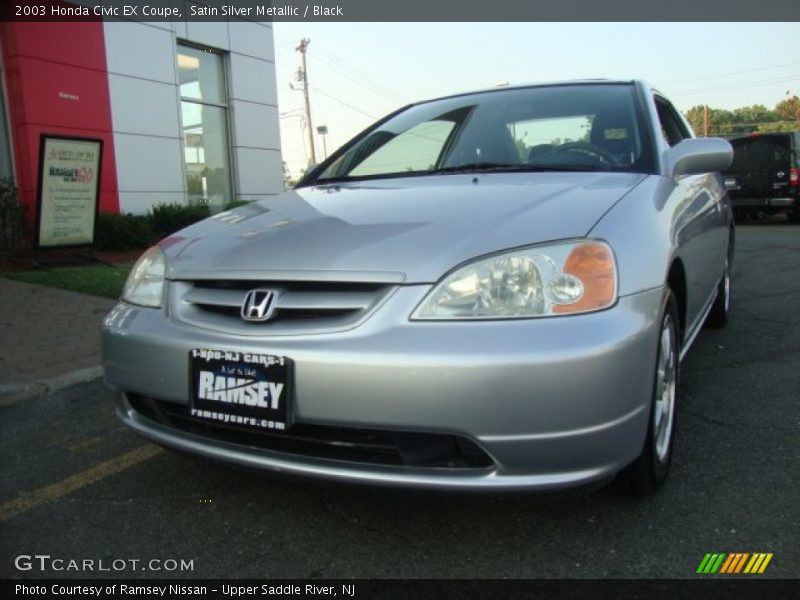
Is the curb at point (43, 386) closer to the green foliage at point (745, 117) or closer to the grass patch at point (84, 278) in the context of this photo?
the grass patch at point (84, 278)

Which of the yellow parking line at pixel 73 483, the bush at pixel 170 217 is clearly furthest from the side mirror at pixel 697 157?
the bush at pixel 170 217

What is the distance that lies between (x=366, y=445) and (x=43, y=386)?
107 inches

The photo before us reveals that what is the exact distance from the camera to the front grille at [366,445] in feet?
6.07

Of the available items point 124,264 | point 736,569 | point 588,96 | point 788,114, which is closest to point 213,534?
point 736,569

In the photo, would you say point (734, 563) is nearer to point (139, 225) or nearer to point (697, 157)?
point (697, 157)

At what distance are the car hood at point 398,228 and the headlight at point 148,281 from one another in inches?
2.2

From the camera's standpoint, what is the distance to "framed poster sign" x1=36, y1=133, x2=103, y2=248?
8.02 metres

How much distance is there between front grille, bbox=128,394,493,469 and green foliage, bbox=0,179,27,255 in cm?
782

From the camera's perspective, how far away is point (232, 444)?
2061 mm

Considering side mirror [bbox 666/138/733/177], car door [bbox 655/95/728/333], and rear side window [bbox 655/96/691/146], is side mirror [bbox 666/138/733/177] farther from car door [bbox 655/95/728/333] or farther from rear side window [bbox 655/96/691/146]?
rear side window [bbox 655/96/691/146]

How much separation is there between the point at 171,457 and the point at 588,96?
2455 millimetres

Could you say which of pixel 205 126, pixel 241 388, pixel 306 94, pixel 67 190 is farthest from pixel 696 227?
pixel 306 94

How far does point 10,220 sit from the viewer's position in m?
8.55

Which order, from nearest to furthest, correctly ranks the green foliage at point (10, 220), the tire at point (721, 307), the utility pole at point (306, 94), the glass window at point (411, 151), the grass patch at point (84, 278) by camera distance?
the glass window at point (411, 151)
the tire at point (721, 307)
the grass patch at point (84, 278)
the green foliage at point (10, 220)
the utility pole at point (306, 94)
